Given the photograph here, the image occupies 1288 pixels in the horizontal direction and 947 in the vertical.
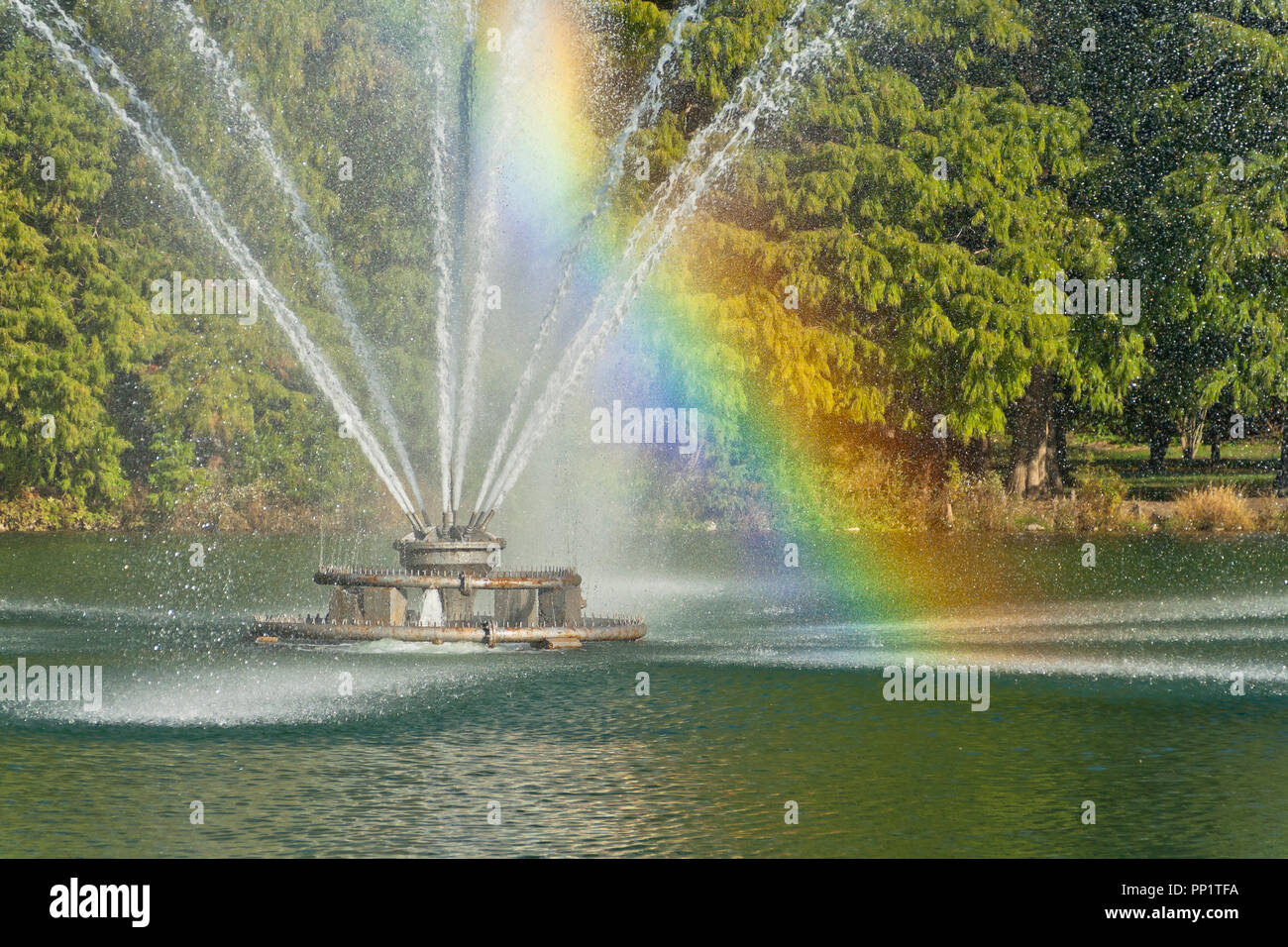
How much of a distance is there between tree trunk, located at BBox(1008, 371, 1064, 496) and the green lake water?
2252 centimetres

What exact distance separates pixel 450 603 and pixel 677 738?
7.53m

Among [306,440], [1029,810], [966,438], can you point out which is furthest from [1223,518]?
[1029,810]

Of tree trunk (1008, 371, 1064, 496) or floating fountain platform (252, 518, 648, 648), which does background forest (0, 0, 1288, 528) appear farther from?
floating fountain platform (252, 518, 648, 648)

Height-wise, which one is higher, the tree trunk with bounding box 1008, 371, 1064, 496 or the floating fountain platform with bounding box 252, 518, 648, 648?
the tree trunk with bounding box 1008, 371, 1064, 496

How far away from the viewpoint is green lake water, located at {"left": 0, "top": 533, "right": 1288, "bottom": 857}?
13.7 m

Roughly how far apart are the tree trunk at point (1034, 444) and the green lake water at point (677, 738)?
2252 cm

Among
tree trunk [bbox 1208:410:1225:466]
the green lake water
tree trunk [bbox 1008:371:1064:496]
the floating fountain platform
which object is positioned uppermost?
tree trunk [bbox 1208:410:1225:466]

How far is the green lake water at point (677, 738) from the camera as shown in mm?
13672

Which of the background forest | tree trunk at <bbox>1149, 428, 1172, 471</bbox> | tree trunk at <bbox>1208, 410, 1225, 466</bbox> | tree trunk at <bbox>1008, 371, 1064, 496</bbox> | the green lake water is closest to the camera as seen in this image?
the green lake water

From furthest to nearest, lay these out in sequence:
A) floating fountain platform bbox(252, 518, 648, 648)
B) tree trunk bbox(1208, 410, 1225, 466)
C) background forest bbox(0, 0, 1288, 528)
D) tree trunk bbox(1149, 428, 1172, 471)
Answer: tree trunk bbox(1149, 428, 1172, 471)
tree trunk bbox(1208, 410, 1225, 466)
background forest bbox(0, 0, 1288, 528)
floating fountain platform bbox(252, 518, 648, 648)

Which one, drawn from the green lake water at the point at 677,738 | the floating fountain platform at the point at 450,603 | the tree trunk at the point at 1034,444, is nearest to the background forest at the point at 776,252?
the tree trunk at the point at 1034,444

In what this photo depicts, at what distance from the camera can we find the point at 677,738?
701 inches

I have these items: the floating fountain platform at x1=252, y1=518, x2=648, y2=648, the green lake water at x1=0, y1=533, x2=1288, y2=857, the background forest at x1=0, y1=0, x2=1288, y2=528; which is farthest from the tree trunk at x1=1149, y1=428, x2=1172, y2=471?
the floating fountain platform at x1=252, y1=518, x2=648, y2=648
